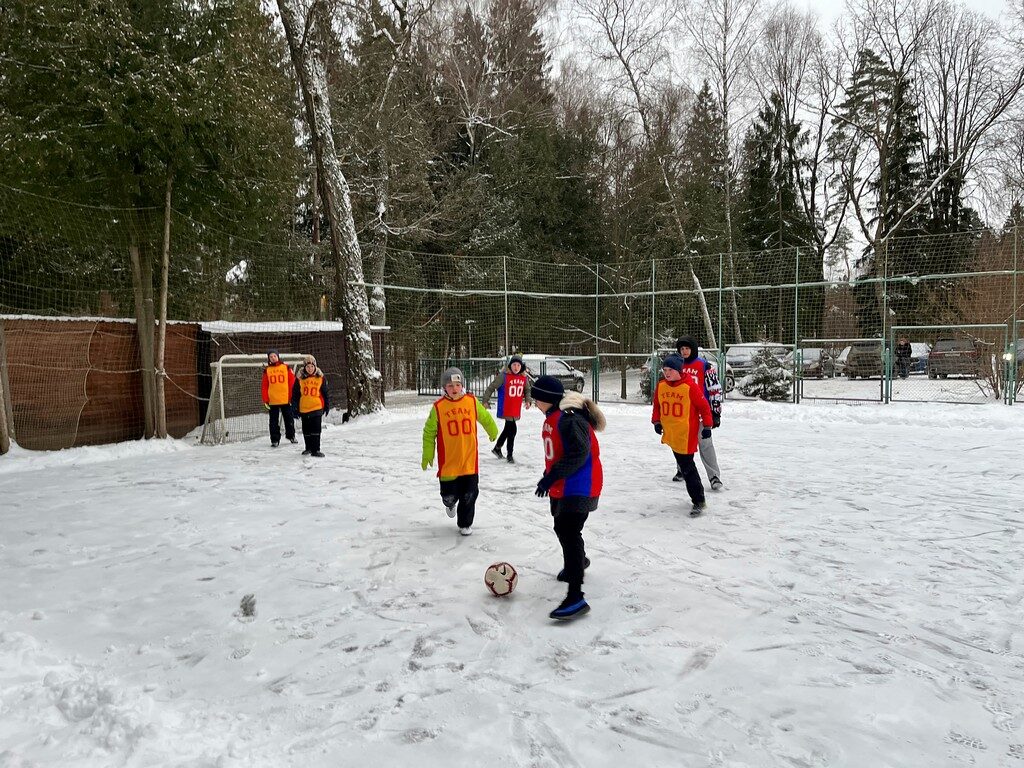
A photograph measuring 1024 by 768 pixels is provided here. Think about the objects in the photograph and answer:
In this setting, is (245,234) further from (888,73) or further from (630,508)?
(888,73)

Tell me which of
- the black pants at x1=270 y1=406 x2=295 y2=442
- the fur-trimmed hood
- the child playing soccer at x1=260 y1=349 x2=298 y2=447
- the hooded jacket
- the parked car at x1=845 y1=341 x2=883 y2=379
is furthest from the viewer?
Result: the parked car at x1=845 y1=341 x2=883 y2=379

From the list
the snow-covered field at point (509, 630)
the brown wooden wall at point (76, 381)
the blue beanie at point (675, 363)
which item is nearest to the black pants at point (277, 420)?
the brown wooden wall at point (76, 381)

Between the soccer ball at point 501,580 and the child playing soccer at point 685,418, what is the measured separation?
8.07 feet

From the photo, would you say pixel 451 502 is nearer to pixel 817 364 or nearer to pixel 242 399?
pixel 242 399

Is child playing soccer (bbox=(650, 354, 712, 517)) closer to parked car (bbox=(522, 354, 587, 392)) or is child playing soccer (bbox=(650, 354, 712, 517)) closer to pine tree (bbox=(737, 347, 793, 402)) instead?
pine tree (bbox=(737, 347, 793, 402))

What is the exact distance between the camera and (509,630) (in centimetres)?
370

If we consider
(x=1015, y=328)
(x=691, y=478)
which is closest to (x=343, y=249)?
(x=691, y=478)

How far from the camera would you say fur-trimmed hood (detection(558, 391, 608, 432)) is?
12.9ft

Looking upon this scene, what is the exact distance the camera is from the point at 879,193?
28391mm

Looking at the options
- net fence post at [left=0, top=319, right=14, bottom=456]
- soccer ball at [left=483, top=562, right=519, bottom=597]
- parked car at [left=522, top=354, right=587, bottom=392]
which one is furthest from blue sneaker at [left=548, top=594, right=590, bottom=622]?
parked car at [left=522, top=354, right=587, bottom=392]

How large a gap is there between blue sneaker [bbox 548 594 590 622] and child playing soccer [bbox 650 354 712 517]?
246cm

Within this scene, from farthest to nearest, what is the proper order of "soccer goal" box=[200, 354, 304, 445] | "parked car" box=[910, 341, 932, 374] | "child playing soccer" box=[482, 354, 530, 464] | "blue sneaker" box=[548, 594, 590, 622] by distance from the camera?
"parked car" box=[910, 341, 932, 374] < "soccer goal" box=[200, 354, 304, 445] < "child playing soccer" box=[482, 354, 530, 464] < "blue sneaker" box=[548, 594, 590, 622]

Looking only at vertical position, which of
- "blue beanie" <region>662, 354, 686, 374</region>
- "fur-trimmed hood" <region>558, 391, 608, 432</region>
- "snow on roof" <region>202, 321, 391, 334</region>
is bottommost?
"fur-trimmed hood" <region>558, 391, 608, 432</region>

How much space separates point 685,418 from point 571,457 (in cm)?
256
